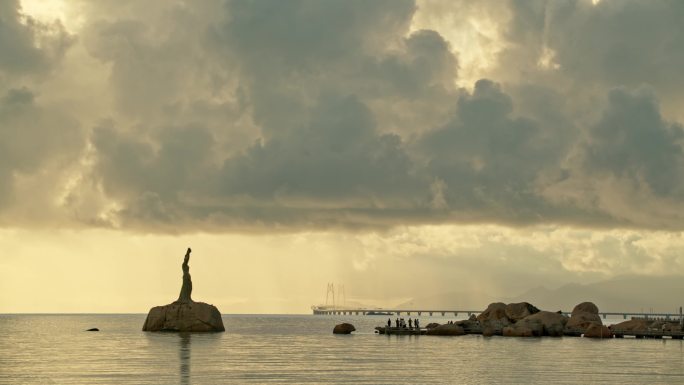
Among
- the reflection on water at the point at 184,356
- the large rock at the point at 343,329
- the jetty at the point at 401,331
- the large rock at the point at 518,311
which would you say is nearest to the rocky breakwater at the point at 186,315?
the reflection on water at the point at 184,356

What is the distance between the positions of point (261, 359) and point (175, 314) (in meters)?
42.3

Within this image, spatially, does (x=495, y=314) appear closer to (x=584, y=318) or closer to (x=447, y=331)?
(x=447, y=331)

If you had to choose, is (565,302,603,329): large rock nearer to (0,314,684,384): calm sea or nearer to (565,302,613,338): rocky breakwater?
(565,302,613,338): rocky breakwater

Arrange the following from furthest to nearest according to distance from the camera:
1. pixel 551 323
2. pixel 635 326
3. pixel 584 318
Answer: pixel 635 326 < pixel 584 318 < pixel 551 323

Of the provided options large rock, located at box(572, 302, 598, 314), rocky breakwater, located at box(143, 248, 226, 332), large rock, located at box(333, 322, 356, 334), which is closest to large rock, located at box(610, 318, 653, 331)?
large rock, located at box(572, 302, 598, 314)

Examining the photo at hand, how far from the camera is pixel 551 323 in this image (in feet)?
468

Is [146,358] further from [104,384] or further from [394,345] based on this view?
[394,345]

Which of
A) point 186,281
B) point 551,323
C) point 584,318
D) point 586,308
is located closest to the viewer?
point 186,281

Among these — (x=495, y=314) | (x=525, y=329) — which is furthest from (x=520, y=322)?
(x=495, y=314)

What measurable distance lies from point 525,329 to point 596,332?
37.3ft

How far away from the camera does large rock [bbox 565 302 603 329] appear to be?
14750 cm

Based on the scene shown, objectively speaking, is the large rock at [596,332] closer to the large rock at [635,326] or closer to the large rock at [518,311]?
the large rock at [635,326]

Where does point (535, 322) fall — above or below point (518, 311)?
below

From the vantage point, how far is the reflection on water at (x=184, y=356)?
6378 cm
